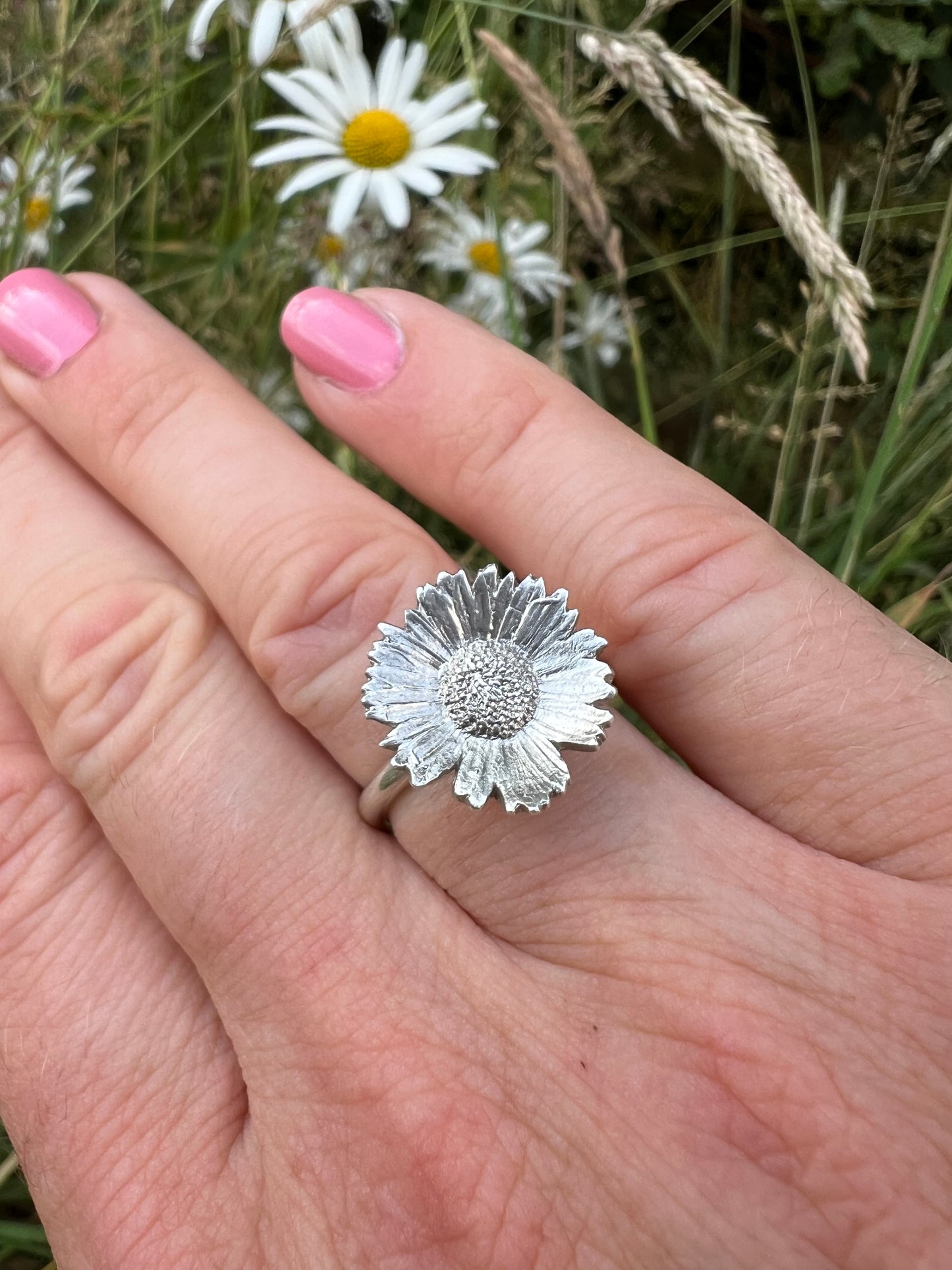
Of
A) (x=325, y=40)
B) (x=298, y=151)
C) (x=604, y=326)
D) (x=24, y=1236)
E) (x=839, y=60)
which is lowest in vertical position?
(x=24, y=1236)

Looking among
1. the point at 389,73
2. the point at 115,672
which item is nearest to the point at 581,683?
the point at 115,672

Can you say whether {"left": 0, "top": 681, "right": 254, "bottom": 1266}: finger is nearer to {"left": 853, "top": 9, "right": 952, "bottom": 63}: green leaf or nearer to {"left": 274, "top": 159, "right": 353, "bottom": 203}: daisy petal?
{"left": 274, "top": 159, "right": 353, "bottom": 203}: daisy petal

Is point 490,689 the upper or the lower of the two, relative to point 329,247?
lower

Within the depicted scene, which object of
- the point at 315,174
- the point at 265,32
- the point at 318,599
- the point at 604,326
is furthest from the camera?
the point at 604,326

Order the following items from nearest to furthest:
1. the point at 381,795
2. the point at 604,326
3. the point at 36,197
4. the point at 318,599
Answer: the point at 381,795 < the point at 318,599 < the point at 36,197 < the point at 604,326

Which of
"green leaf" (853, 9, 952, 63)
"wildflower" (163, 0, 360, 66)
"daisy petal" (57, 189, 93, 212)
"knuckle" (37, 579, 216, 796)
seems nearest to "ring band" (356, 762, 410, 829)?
"knuckle" (37, 579, 216, 796)

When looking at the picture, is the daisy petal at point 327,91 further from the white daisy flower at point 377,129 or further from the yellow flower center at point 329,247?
the yellow flower center at point 329,247

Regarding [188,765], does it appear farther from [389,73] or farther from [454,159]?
[389,73]
